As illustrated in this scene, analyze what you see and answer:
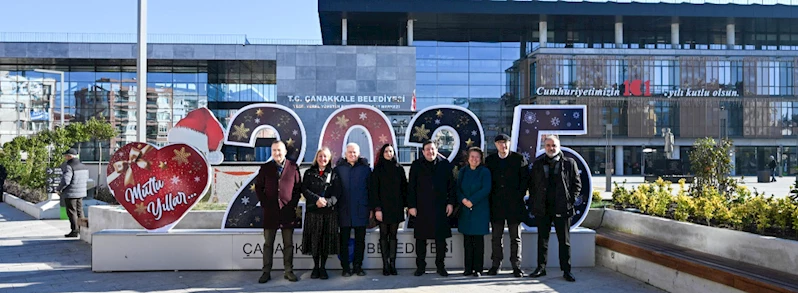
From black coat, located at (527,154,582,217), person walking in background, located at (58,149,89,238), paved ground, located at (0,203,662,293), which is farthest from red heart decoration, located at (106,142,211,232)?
black coat, located at (527,154,582,217)

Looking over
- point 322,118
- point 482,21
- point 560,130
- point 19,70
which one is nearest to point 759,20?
point 482,21

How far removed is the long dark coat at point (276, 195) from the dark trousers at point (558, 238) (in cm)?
316

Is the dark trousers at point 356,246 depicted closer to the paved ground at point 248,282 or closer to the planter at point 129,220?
the paved ground at point 248,282

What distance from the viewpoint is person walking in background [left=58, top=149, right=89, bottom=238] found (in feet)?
35.9

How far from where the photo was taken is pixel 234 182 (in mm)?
13445

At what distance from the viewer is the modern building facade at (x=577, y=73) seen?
4344 centimetres

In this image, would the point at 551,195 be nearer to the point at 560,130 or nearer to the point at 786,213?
the point at 560,130

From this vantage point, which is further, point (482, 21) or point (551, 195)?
point (482, 21)

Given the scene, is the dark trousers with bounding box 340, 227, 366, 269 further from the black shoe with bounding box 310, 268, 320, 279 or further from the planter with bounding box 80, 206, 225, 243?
the planter with bounding box 80, 206, 225, 243

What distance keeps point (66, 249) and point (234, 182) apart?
4.09m

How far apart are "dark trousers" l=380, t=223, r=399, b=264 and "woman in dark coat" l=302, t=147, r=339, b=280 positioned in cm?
60

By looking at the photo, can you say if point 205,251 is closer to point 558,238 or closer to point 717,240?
point 558,238

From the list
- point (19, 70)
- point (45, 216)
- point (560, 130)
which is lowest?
point (45, 216)

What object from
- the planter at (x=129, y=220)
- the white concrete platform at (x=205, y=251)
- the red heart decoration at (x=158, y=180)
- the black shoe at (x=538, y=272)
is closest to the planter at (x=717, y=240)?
the black shoe at (x=538, y=272)
